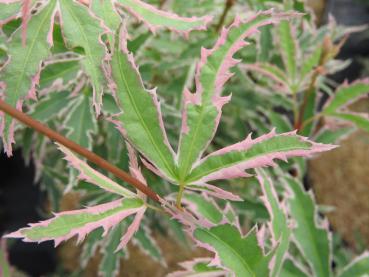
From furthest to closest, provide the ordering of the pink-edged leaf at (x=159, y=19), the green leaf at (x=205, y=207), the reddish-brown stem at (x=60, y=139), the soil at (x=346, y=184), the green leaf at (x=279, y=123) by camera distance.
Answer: the soil at (x=346, y=184), the green leaf at (x=279, y=123), the green leaf at (x=205, y=207), the pink-edged leaf at (x=159, y=19), the reddish-brown stem at (x=60, y=139)

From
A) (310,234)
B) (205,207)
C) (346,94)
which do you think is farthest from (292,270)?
(346,94)

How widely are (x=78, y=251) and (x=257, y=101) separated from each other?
882mm

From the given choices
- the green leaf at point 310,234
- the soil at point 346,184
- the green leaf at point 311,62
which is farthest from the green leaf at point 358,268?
the soil at point 346,184

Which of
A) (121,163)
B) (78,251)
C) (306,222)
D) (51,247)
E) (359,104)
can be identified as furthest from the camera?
(359,104)

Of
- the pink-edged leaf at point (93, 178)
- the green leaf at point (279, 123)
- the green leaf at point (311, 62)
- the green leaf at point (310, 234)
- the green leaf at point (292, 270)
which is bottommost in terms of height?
the green leaf at point (292, 270)

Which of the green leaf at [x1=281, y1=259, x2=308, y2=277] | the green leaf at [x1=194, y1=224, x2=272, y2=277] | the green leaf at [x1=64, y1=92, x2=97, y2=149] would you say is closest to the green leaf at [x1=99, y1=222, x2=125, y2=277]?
the green leaf at [x1=64, y1=92, x2=97, y2=149]

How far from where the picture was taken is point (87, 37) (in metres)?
0.45

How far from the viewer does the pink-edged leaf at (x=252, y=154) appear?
0.42m

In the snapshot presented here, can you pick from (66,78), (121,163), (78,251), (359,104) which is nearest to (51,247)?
(78,251)

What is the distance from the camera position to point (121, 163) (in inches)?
32.7

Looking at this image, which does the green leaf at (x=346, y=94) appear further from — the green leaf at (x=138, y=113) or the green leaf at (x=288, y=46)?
the green leaf at (x=138, y=113)

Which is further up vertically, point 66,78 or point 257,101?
point 66,78

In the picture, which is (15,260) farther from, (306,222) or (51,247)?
(306,222)

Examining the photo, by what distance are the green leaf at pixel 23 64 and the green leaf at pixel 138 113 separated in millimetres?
87
